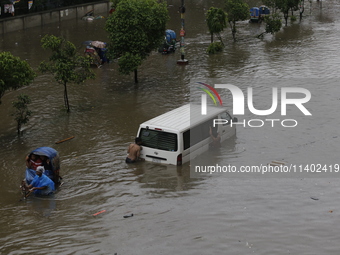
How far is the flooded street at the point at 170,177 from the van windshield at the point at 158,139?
1.79 ft

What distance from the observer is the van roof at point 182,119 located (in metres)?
15.5

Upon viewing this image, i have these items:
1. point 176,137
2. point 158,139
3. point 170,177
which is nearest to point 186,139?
point 176,137

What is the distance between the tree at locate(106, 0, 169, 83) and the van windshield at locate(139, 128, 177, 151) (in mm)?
9459

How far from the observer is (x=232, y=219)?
12.0m

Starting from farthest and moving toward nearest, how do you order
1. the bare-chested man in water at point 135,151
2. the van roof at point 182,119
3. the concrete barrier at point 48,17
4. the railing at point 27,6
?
the concrete barrier at point 48,17 < the railing at point 27,6 < the bare-chested man in water at point 135,151 < the van roof at point 182,119

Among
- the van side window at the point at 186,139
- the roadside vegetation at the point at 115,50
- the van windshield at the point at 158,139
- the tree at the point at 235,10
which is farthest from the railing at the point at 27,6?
the van side window at the point at 186,139

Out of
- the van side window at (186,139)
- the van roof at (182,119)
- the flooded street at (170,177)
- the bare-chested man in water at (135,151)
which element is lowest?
the flooded street at (170,177)

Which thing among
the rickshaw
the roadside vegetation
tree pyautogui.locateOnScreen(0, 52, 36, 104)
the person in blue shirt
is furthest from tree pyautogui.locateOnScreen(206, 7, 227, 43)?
the person in blue shirt

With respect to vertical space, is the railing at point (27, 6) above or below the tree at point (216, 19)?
above

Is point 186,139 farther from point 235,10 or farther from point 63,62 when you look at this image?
point 235,10

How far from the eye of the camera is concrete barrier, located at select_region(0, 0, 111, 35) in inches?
1635

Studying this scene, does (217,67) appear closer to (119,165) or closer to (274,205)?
(119,165)

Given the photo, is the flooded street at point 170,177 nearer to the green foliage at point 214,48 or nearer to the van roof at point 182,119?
the van roof at point 182,119

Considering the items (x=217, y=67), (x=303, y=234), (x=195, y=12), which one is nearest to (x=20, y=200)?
(x=303, y=234)
